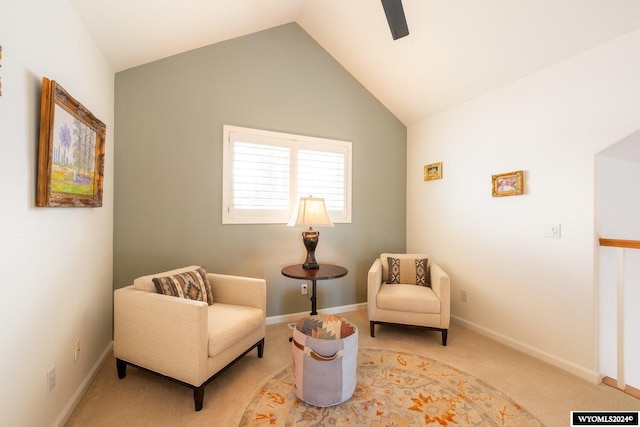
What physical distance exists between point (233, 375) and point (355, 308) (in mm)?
1839

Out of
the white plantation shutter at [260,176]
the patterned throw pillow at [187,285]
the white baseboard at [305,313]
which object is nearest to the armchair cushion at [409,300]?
the white baseboard at [305,313]

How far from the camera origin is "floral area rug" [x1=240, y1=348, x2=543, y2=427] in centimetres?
170

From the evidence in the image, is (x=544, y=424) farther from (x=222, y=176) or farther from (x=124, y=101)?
(x=124, y=101)

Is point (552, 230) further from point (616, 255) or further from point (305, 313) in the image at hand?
point (305, 313)

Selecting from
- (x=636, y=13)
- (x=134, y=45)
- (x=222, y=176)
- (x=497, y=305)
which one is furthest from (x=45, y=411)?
(x=636, y=13)

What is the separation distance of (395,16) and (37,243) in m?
2.45

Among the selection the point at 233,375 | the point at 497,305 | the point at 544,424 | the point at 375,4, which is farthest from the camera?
the point at 497,305

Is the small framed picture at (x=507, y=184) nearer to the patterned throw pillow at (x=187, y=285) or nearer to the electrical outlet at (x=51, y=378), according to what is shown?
the patterned throw pillow at (x=187, y=285)

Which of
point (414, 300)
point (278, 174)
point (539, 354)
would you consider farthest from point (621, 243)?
point (278, 174)

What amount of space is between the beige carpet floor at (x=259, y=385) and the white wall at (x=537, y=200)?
248mm

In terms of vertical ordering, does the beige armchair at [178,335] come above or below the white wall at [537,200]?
below

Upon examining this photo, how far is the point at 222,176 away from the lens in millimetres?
2934

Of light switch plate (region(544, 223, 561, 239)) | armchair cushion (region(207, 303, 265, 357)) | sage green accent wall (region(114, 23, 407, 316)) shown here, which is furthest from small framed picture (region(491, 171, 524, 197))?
armchair cushion (region(207, 303, 265, 357))

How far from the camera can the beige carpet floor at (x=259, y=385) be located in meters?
1.72
